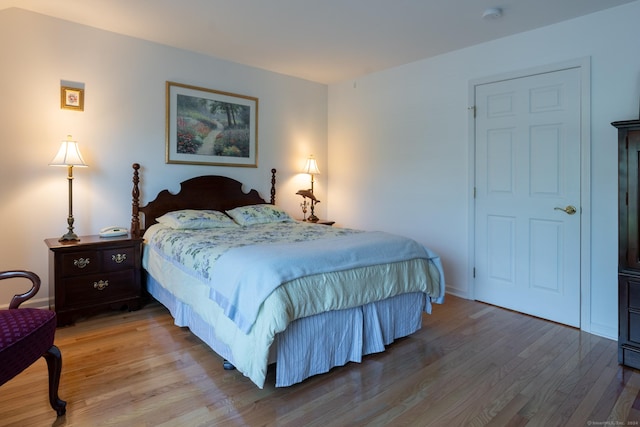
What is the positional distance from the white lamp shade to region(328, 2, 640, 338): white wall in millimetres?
3037

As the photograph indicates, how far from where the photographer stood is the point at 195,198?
3.87 metres

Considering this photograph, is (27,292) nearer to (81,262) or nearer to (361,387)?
(81,262)

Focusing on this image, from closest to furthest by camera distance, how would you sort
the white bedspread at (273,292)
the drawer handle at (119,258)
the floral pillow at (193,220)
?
the white bedspread at (273,292) < the drawer handle at (119,258) < the floral pillow at (193,220)

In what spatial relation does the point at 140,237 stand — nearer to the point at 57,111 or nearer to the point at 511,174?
the point at 57,111

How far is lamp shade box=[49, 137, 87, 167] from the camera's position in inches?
115

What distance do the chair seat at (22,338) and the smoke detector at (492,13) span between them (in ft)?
11.5

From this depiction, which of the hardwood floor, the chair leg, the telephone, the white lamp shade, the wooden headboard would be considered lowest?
the hardwood floor

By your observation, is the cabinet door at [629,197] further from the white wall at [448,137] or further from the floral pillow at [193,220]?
the floral pillow at [193,220]

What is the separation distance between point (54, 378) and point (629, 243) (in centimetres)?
333

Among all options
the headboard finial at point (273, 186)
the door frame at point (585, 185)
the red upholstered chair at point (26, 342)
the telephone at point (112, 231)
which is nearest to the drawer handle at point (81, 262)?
the telephone at point (112, 231)

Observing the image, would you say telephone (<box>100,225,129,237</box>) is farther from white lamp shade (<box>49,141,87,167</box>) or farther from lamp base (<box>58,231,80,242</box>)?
white lamp shade (<box>49,141,87,167</box>)

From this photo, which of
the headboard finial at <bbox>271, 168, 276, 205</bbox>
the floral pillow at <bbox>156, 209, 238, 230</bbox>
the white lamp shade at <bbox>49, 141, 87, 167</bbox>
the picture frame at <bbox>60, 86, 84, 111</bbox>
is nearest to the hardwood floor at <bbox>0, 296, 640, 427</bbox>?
the floral pillow at <bbox>156, 209, 238, 230</bbox>

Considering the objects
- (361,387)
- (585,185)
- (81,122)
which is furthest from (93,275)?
(585,185)

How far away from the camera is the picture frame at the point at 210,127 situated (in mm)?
3770
